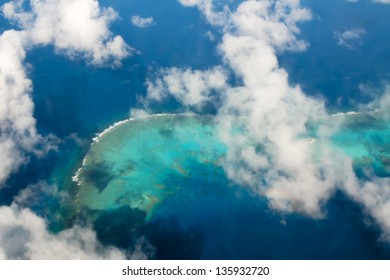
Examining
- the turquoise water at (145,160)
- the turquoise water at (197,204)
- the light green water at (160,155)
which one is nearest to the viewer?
the turquoise water at (197,204)

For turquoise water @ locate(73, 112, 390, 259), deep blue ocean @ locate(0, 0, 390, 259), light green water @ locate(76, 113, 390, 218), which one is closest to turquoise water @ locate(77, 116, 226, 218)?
light green water @ locate(76, 113, 390, 218)

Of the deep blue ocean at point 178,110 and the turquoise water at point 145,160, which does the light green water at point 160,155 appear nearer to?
the turquoise water at point 145,160

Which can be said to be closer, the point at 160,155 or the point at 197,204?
the point at 197,204

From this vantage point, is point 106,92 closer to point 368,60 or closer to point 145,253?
point 145,253

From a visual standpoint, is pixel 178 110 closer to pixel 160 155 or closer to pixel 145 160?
pixel 160 155

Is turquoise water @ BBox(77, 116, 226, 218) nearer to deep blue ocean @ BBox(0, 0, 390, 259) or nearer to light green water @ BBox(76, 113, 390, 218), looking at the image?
light green water @ BBox(76, 113, 390, 218)

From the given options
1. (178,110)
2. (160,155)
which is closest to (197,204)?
(160,155)

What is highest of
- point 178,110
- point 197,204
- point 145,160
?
point 178,110

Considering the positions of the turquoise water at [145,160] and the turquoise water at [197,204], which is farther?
the turquoise water at [145,160]

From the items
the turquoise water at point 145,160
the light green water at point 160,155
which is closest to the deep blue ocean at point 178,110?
the turquoise water at point 145,160
